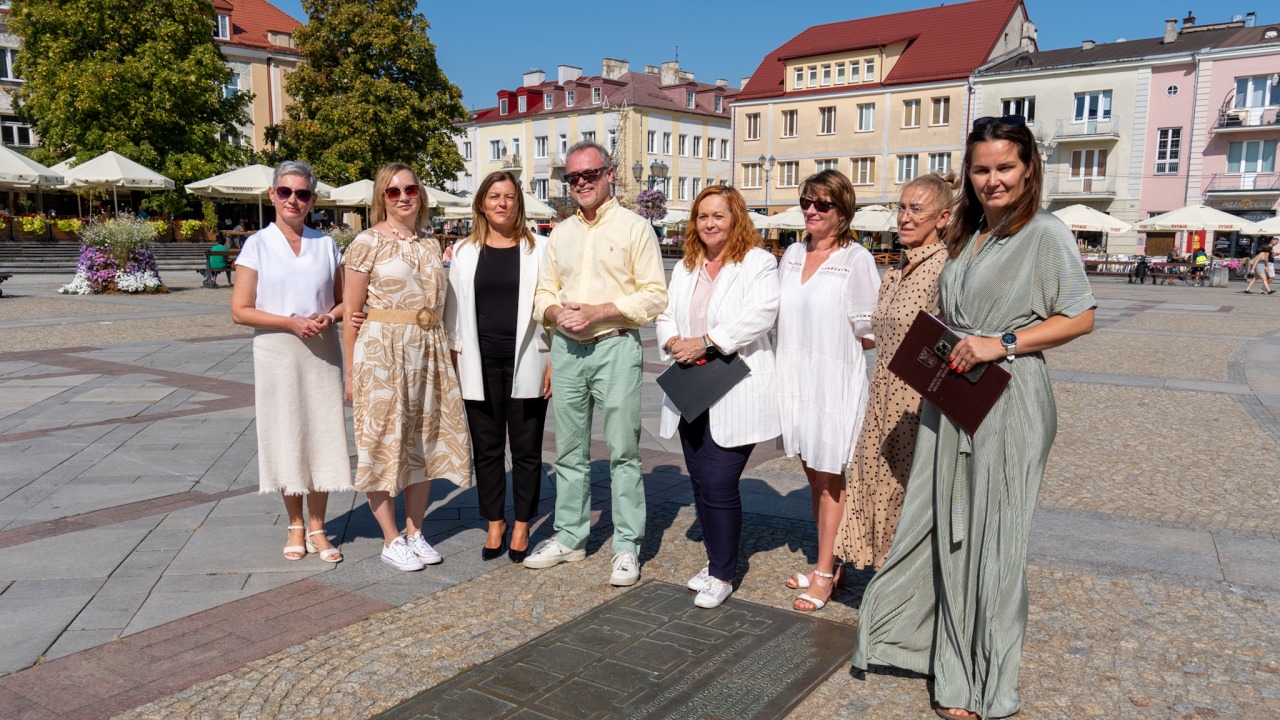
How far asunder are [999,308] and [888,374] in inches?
32.4

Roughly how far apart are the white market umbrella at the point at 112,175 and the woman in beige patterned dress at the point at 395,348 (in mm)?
25685

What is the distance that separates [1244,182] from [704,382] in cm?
4743

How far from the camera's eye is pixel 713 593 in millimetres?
3986

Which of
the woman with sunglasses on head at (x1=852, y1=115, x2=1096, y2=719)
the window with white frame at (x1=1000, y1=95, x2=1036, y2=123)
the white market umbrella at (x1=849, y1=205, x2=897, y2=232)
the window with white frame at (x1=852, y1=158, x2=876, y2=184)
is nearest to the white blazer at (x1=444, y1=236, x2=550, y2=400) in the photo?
the woman with sunglasses on head at (x1=852, y1=115, x2=1096, y2=719)

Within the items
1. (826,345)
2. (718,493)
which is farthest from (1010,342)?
(718,493)

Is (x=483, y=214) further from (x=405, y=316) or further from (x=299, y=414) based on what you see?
(x=299, y=414)

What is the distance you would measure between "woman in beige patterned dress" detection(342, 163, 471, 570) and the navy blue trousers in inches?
51.2

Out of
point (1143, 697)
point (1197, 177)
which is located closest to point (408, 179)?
point (1143, 697)

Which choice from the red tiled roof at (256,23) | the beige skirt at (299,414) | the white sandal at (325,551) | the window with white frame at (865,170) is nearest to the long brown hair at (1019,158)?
the beige skirt at (299,414)

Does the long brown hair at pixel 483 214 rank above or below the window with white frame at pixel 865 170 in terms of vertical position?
below

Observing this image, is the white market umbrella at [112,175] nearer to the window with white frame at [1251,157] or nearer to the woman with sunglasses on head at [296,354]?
the woman with sunglasses on head at [296,354]

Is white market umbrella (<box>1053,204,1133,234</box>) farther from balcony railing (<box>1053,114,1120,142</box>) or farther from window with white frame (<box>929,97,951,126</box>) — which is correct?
window with white frame (<box>929,97,951,126</box>)

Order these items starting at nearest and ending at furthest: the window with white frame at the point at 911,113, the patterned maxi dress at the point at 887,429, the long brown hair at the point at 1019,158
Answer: the long brown hair at the point at 1019,158 < the patterned maxi dress at the point at 887,429 < the window with white frame at the point at 911,113

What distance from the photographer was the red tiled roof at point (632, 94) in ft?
206
